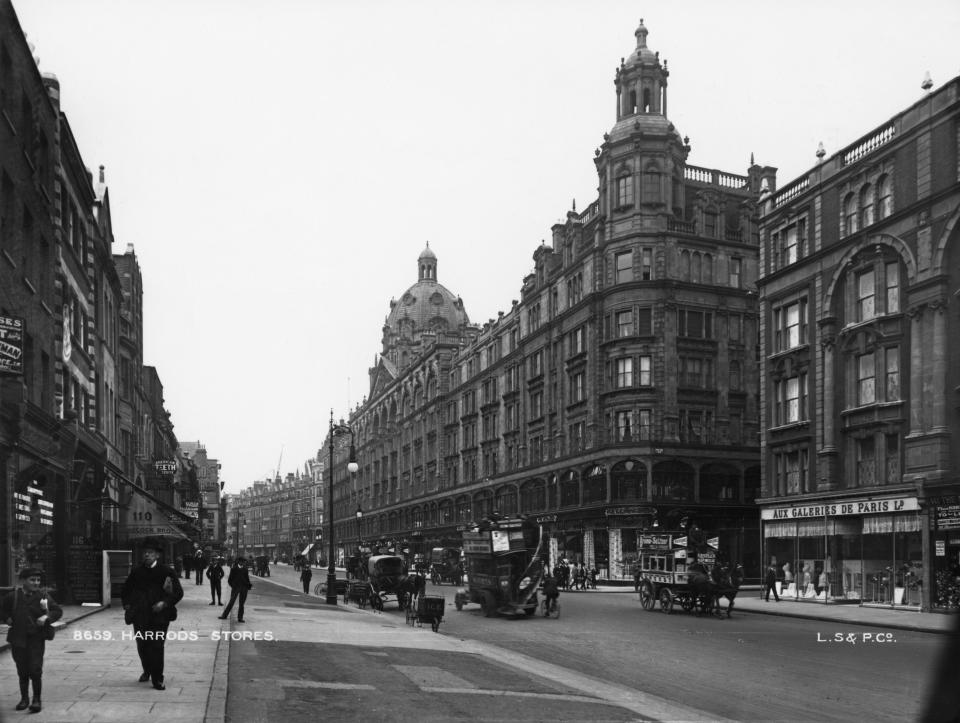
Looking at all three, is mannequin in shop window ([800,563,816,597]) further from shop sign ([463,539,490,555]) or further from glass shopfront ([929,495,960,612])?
shop sign ([463,539,490,555])

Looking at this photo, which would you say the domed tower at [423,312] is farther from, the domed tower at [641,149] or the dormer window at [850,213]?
the dormer window at [850,213]

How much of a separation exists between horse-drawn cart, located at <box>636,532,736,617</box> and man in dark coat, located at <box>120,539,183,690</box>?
20694 millimetres

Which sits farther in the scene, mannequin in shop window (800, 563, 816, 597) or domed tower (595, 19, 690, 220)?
domed tower (595, 19, 690, 220)

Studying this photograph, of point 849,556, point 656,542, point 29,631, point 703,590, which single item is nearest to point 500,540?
point 703,590

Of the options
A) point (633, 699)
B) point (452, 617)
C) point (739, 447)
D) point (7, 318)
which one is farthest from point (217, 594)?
point (739, 447)

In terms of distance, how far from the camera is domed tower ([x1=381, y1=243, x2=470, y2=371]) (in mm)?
143500

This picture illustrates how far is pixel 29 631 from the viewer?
437 inches

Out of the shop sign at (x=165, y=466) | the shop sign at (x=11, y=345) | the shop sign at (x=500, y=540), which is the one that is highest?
the shop sign at (x=11, y=345)

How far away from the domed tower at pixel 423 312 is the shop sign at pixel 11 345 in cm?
11976

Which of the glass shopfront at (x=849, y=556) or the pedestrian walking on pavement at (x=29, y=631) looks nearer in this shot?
the pedestrian walking on pavement at (x=29, y=631)

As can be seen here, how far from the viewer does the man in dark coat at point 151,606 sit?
42.7ft

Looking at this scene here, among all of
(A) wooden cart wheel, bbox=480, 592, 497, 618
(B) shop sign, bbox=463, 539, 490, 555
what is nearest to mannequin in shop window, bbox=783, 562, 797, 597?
(A) wooden cart wheel, bbox=480, 592, 497, 618

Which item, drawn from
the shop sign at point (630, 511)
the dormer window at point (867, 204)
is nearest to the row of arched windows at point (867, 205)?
the dormer window at point (867, 204)

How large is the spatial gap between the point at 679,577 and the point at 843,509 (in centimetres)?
1107
